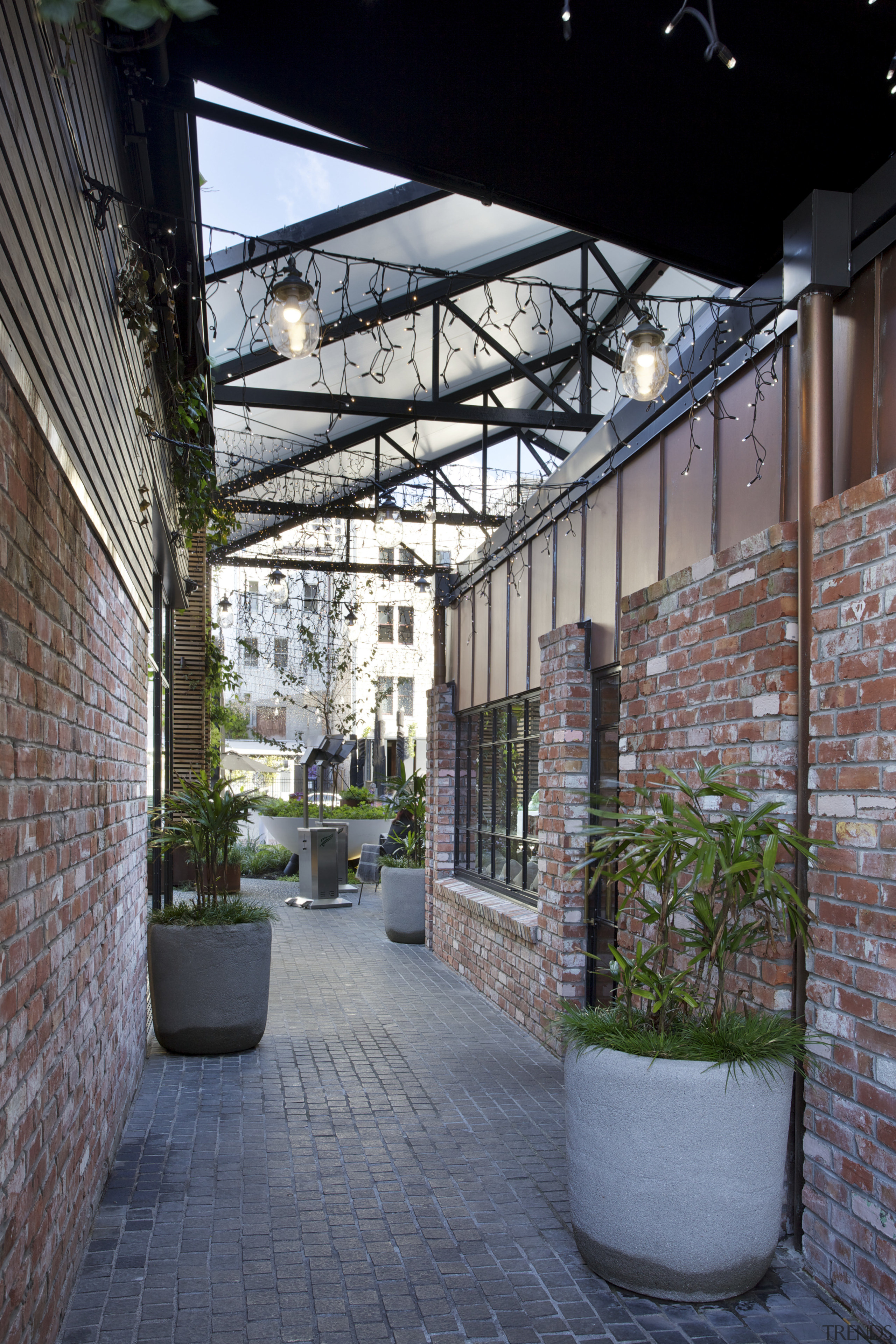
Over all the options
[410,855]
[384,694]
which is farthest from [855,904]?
[384,694]

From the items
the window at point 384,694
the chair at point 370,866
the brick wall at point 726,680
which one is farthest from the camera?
the window at point 384,694

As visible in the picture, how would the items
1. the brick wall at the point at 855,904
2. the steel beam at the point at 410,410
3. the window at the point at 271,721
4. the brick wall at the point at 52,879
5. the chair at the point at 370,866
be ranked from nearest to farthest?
the brick wall at the point at 52,879 → the brick wall at the point at 855,904 → the steel beam at the point at 410,410 → the chair at the point at 370,866 → the window at the point at 271,721

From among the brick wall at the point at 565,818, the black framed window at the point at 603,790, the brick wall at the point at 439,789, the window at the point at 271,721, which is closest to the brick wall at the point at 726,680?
the black framed window at the point at 603,790

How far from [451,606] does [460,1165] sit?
6096 millimetres

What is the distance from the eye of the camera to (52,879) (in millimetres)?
2641

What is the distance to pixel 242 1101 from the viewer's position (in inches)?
193

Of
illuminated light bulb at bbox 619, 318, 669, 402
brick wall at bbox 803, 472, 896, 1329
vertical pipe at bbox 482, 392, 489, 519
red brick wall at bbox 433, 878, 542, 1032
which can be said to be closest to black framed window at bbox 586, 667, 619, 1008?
red brick wall at bbox 433, 878, 542, 1032

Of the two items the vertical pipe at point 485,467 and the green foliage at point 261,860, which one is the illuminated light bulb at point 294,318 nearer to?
the vertical pipe at point 485,467

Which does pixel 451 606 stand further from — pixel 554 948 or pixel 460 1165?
pixel 460 1165

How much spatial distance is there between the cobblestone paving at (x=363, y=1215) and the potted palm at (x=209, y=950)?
150mm

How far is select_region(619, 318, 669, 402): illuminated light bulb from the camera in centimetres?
397

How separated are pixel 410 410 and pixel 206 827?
4.10 meters

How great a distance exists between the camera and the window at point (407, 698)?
96.8ft

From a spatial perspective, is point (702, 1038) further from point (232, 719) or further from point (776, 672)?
point (232, 719)
